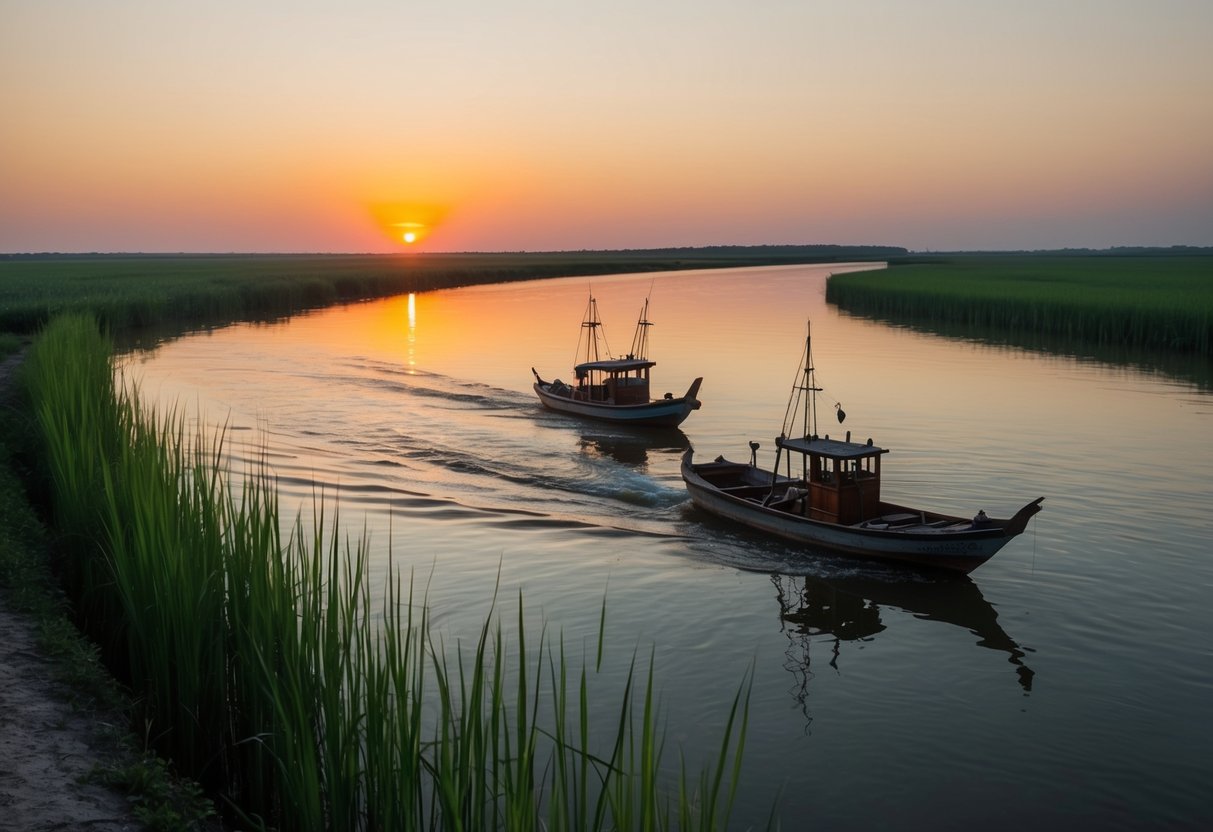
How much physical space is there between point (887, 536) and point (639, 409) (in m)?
15.5

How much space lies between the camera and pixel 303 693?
7027 mm

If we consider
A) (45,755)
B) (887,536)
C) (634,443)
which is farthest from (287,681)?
(634,443)

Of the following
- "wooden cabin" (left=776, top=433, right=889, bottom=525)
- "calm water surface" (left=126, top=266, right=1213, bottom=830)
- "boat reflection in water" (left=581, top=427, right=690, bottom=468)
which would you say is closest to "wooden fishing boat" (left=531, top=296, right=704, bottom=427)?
"boat reflection in water" (left=581, top=427, right=690, bottom=468)

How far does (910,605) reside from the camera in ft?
52.9

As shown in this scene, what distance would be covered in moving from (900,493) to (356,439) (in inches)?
591

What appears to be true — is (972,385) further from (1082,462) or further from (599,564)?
(599,564)

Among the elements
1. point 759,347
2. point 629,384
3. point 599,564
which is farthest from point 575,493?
point 759,347

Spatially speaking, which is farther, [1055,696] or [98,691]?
[1055,696]

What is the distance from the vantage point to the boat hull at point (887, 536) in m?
16.3

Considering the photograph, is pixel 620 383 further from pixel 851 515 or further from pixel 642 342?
pixel 851 515

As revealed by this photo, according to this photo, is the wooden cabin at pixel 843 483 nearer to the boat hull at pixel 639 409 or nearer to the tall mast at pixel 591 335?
the boat hull at pixel 639 409

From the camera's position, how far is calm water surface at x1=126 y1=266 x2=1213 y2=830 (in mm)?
10820

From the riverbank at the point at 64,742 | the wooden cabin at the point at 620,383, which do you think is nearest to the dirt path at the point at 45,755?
the riverbank at the point at 64,742

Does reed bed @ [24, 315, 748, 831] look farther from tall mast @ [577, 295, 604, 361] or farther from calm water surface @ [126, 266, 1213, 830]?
tall mast @ [577, 295, 604, 361]
